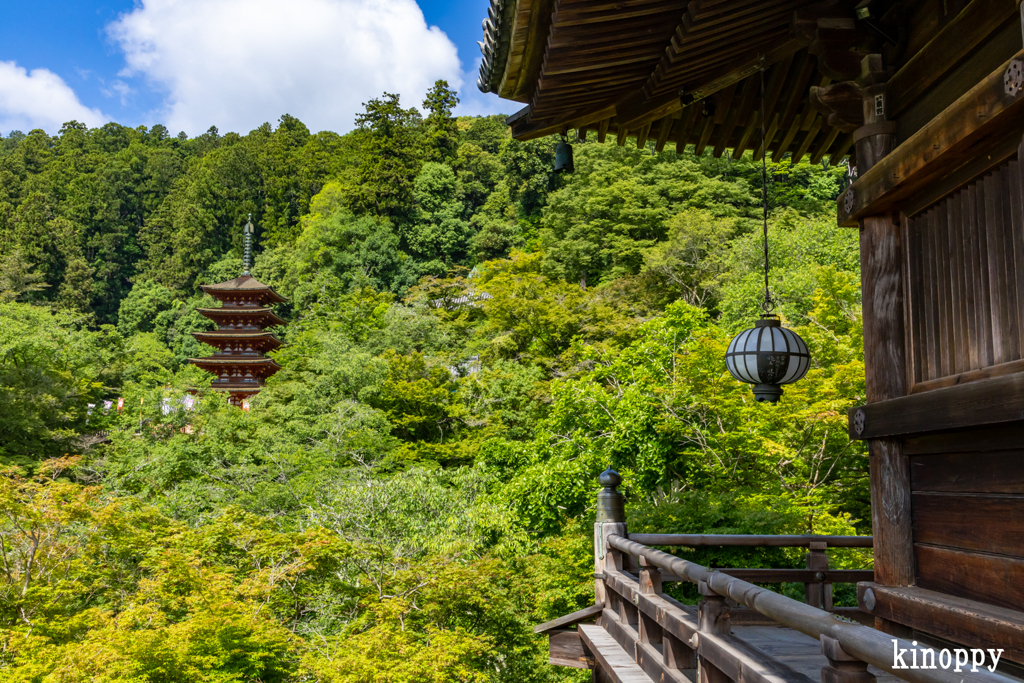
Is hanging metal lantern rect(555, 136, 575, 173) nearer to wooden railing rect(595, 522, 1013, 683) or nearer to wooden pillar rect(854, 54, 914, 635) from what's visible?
wooden pillar rect(854, 54, 914, 635)

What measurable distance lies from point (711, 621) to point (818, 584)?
211 cm

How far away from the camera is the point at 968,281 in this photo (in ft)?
7.72

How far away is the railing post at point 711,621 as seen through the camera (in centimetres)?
284

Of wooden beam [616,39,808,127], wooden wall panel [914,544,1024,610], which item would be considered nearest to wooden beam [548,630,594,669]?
wooden wall panel [914,544,1024,610]

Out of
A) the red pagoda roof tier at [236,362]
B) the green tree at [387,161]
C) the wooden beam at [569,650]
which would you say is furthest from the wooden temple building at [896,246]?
the green tree at [387,161]

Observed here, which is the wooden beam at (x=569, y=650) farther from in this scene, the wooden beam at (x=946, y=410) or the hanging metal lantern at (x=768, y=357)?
the wooden beam at (x=946, y=410)

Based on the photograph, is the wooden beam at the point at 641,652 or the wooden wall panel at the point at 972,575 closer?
the wooden wall panel at the point at 972,575

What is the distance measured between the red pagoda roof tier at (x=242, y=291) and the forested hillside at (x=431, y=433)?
1.66 meters

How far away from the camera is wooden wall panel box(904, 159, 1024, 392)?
7.06 ft

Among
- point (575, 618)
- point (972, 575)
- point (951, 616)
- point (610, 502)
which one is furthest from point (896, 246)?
point (575, 618)

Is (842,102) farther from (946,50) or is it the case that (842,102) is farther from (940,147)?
(940,147)

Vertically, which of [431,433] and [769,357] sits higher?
[769,357]

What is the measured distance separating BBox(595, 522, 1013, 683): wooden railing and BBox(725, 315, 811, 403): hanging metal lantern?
3.42 feet

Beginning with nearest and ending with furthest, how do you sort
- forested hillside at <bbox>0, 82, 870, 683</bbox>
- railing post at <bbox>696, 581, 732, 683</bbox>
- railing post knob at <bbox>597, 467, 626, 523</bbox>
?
railing post at <bbox>696, 581, 732, 683</bbox>
railing post knob at <bbox>597, 467, 626, 523</bbox>
forested hillside at <bbox>0, 82, 870, 683</bbox>
